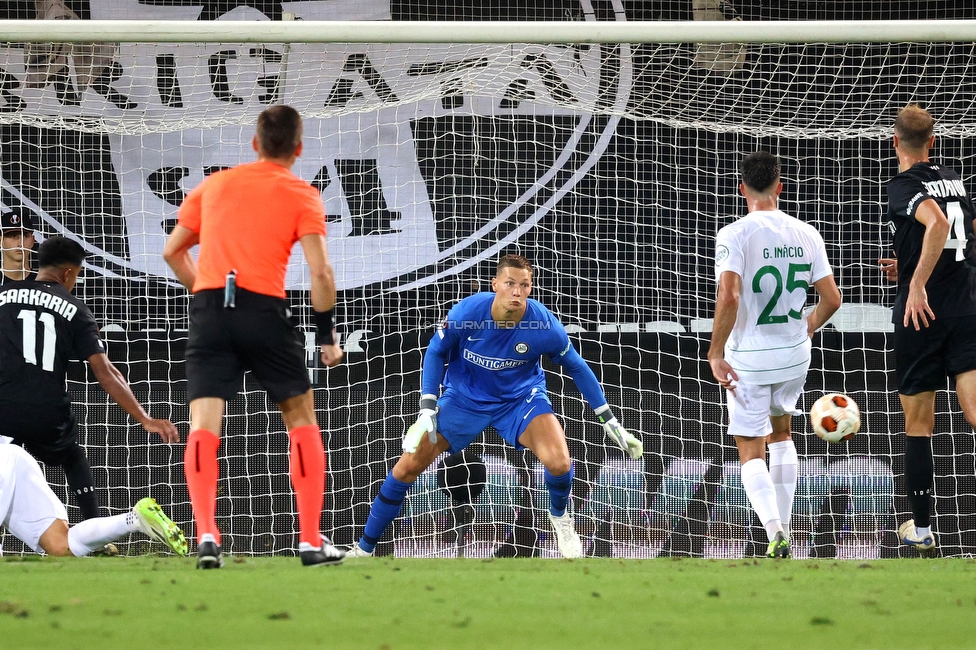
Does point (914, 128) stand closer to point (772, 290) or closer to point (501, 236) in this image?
point (772, 290)

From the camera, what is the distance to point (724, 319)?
5.48 meters

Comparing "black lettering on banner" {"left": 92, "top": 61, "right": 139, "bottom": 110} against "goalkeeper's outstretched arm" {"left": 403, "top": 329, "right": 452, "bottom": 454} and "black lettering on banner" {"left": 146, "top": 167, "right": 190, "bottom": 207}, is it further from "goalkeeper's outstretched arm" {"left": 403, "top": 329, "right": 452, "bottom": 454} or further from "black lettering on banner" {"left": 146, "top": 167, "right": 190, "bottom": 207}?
"goalkeeper's outstretched arm" {"left": 403, "top": 329, "right": 452, "bottom": 454}

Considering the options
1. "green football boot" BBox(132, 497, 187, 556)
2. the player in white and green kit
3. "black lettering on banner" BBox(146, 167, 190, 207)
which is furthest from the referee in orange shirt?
"black lettering on banner" BBox(146, 167, 190, 207)

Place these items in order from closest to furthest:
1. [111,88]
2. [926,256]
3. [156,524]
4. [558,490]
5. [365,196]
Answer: [156,524] < [926,256] < [558,490] < [111,88] < [365,196]

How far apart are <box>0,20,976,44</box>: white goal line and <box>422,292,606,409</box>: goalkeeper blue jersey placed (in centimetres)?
154

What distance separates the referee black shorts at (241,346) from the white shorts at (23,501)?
1621 millimetres

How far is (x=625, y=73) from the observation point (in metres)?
8.55

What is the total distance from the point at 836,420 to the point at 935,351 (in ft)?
2.12

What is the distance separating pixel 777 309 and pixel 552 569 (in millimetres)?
1837

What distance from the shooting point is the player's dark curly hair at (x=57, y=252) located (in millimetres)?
5984

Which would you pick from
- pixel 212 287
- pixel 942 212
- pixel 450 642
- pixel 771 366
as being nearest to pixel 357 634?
pixel 450 642

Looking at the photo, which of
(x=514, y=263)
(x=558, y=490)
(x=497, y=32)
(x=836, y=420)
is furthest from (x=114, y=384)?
(x=836, y=420)

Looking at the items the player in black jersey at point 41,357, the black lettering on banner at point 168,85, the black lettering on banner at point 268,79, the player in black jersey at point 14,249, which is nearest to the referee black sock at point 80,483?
the player in black jersey at point 41,357

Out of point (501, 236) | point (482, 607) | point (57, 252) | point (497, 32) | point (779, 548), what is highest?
point (497, 32)
